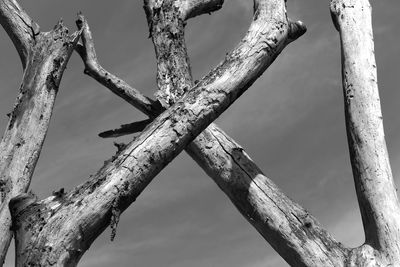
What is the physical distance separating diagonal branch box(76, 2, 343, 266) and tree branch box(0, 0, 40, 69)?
157cm

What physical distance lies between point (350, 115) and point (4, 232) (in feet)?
13.4

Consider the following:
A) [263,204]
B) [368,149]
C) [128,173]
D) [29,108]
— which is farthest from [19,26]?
[368,149]

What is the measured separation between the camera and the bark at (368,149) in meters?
7.44

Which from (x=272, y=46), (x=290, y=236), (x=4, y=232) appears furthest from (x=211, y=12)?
(x=4, y=232)

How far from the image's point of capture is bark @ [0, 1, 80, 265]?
7385mm

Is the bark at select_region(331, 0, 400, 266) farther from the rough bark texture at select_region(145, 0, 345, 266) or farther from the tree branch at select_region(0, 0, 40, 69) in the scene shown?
the tree branch at select_region(0, 0, 40, 69)

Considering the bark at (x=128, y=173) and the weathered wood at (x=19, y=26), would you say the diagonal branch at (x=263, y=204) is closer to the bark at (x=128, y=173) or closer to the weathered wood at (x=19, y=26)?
the bark at (x=128, y=173)

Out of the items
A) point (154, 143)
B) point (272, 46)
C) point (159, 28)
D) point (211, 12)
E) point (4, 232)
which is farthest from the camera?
point (211, 12)

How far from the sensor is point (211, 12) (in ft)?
34.1

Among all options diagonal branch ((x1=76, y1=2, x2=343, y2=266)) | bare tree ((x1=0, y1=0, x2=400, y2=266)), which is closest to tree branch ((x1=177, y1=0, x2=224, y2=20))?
bare tree ((x1=0, y1=0, x2=400, y2=266))

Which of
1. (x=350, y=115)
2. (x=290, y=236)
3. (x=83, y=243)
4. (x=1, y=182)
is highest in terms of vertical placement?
(x=350, y=115)

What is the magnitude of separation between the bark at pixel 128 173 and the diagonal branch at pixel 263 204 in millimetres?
1088

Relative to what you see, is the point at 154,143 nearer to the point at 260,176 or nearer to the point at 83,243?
the point at 83,243

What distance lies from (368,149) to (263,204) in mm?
1361
